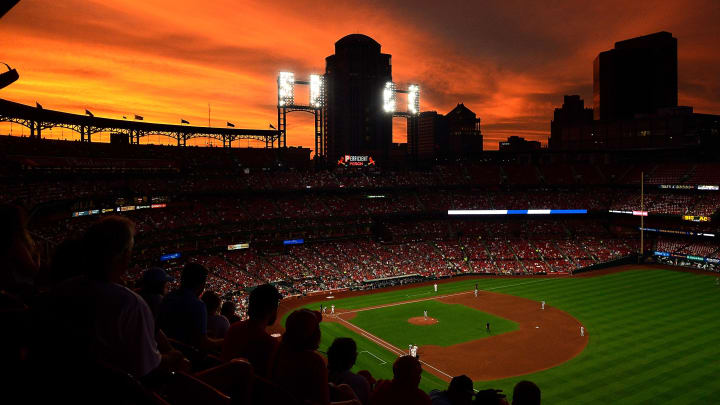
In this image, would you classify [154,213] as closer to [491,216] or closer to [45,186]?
[45,186]

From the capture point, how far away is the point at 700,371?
29297mm

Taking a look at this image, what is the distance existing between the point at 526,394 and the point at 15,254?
5.71 m

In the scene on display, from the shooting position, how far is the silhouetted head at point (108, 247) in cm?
292

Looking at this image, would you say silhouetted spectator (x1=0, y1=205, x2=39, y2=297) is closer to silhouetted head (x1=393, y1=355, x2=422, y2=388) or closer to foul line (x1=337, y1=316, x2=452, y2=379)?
silhouetted head (x1=393, y1=355, x2=422, y2=388)

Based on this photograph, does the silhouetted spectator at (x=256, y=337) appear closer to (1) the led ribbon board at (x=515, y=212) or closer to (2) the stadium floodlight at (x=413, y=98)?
(1) the led ribbon board at (x=515, y=212)

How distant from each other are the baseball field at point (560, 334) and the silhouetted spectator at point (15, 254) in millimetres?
27549

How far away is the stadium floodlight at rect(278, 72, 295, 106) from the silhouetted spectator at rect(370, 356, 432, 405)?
235 ft

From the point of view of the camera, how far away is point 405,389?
5.05m

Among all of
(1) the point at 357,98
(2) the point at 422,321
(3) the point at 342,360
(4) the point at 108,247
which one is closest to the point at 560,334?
(2) the point at 422,321

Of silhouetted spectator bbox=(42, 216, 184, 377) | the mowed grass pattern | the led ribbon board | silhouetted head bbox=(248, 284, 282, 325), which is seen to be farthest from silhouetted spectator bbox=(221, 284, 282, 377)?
the led ribbon board

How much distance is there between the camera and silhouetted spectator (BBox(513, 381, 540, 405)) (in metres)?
4.94

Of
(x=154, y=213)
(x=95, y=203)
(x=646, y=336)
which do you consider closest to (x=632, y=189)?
(x=646, y=336)

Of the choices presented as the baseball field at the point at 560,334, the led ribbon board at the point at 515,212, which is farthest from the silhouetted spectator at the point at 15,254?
the led ribbon board at the point at 515,212

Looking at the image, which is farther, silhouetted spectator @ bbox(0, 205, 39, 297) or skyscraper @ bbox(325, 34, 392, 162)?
skyscraper @ bbox(325, 34, 392, 162)
